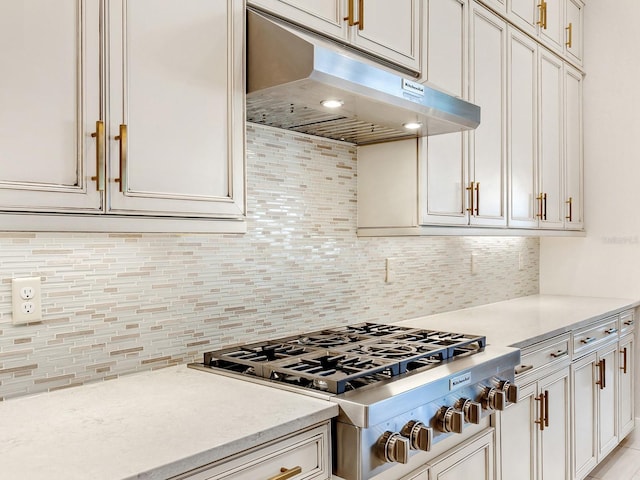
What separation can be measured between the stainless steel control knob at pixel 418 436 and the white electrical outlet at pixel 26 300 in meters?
0.97

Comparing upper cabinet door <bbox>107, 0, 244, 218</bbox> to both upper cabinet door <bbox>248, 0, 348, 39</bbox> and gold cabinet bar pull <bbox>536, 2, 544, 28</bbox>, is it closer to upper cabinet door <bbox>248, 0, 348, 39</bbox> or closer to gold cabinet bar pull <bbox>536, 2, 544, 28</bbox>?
upper cabinet door <bbox>248, 0, 348, 39</bbox>

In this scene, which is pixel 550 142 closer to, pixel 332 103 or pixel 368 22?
pixel 368 22

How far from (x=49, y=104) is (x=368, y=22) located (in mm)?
1141

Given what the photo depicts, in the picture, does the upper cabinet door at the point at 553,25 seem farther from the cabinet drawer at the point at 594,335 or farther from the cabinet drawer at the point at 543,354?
the cabinet drawer at the point at 543,354

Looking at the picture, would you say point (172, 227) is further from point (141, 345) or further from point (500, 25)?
point (500, 25)

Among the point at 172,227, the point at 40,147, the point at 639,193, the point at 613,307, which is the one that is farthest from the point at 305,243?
the point at 639,193

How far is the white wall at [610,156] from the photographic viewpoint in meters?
3.57

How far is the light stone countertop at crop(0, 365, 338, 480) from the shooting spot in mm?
994

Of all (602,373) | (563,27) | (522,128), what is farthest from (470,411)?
(563,27)

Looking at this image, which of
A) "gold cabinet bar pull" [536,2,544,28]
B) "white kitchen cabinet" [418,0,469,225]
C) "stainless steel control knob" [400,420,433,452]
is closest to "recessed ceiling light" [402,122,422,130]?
"white kitchen cabinet" [418,0,469,225]

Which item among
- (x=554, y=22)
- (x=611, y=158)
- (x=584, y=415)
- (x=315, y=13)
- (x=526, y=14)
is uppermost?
(x=554, y=22)

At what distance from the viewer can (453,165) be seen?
2.41 metres

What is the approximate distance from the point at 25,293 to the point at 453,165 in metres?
1.70

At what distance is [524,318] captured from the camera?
9.07ft
